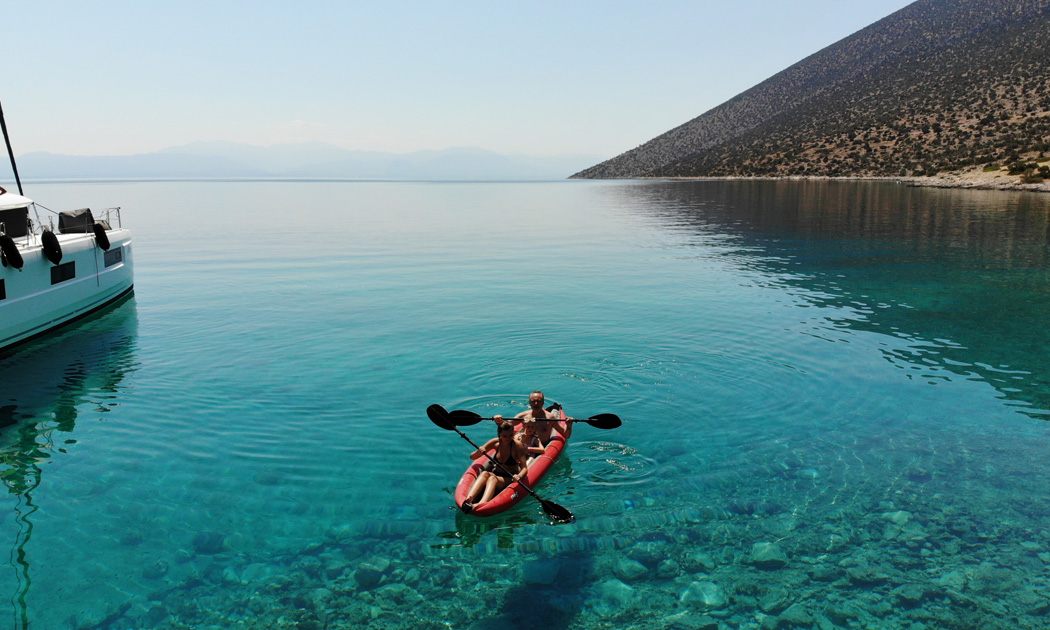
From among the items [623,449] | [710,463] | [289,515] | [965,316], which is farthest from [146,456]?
[965,316]

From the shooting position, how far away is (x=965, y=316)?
23781 millimetres

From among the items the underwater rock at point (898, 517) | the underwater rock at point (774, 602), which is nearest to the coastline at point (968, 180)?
the underwater rock at point (898, 517)

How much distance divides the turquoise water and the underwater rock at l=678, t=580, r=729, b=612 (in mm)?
41

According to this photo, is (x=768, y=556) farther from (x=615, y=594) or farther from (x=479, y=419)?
(x=479, y=419)

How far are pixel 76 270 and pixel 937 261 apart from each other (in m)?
40.1

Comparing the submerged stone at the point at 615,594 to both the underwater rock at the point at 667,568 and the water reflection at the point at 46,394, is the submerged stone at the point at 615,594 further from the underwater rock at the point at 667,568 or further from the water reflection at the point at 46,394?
the water reflection at the point at 46,394

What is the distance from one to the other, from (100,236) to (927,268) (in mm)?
37814

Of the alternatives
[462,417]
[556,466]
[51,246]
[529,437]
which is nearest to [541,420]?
[529,437]

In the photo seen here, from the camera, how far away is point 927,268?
33.5m

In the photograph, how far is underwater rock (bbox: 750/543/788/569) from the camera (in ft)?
32.5

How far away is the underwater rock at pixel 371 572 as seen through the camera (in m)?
9.53

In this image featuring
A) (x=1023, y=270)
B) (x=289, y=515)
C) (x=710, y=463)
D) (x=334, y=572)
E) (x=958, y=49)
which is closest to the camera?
(x=334, y=572)

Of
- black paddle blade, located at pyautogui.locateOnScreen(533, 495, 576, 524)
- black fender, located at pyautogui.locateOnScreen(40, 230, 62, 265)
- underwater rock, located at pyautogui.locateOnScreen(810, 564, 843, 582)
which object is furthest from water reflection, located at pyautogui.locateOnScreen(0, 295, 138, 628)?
underwater rock, located at pyautogui.locateOnScreen(810, 564, 843, 582)

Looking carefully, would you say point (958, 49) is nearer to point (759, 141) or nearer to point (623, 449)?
point (759, 141)
